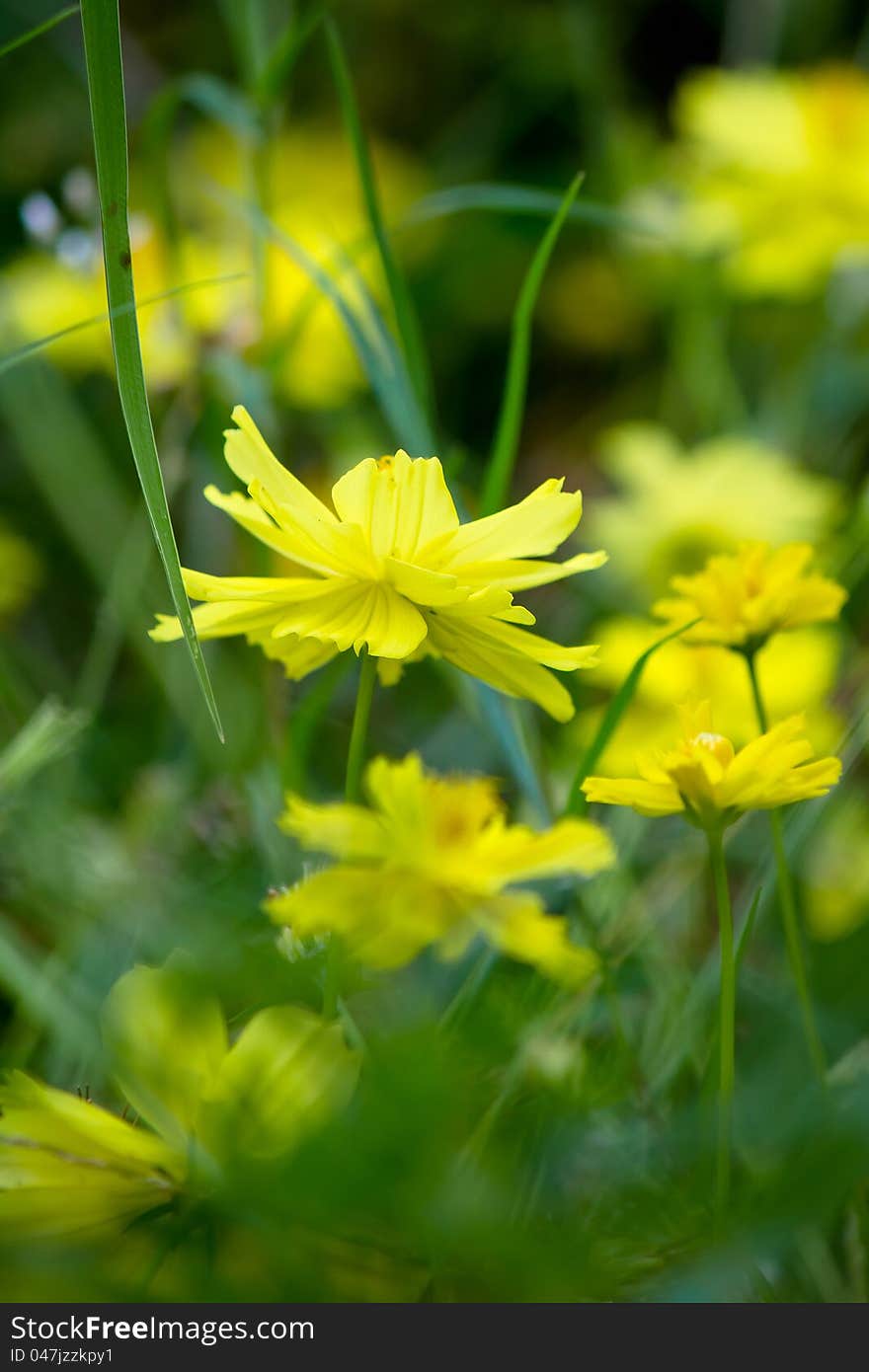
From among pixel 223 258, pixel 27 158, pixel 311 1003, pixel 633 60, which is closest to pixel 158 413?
pixel 223 258

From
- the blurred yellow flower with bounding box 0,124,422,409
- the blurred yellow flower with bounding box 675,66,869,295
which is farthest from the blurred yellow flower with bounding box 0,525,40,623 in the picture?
the blurred yellow flower with bounding box 675,66,869,295

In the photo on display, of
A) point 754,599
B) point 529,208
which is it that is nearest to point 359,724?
point 754,599

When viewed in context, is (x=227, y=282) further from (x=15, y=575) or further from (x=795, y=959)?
(x=795, y=959)

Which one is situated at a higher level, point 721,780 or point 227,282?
point 227,282

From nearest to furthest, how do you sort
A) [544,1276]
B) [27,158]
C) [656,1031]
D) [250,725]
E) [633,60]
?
[544,1276] < [656,1031] < [250,725] < [27,158] < [633,60]

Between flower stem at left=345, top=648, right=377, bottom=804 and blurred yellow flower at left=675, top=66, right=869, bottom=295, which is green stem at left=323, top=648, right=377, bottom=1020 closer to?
flower stem at left=345, top=648, right=377, bottom=804

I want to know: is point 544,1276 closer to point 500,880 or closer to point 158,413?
point 500,880
